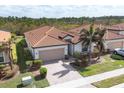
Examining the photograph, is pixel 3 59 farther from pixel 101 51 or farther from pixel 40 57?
pixel 101 51

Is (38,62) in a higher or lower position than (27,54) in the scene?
lower

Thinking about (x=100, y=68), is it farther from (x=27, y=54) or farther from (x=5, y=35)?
(x=5, y=35)

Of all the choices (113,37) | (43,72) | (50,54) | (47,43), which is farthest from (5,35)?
(113,37)

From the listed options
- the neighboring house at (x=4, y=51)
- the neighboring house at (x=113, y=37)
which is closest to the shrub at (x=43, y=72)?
the neighboring house at (x=4, y=51)

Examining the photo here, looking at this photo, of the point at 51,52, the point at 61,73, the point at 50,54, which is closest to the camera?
the point at 50,54

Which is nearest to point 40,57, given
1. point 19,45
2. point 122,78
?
point 19,45

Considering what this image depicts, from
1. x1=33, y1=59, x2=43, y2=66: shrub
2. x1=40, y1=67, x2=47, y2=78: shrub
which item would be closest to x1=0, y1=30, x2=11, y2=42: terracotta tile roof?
x1=33, y1=59, x2=43, y2=66: shrub
